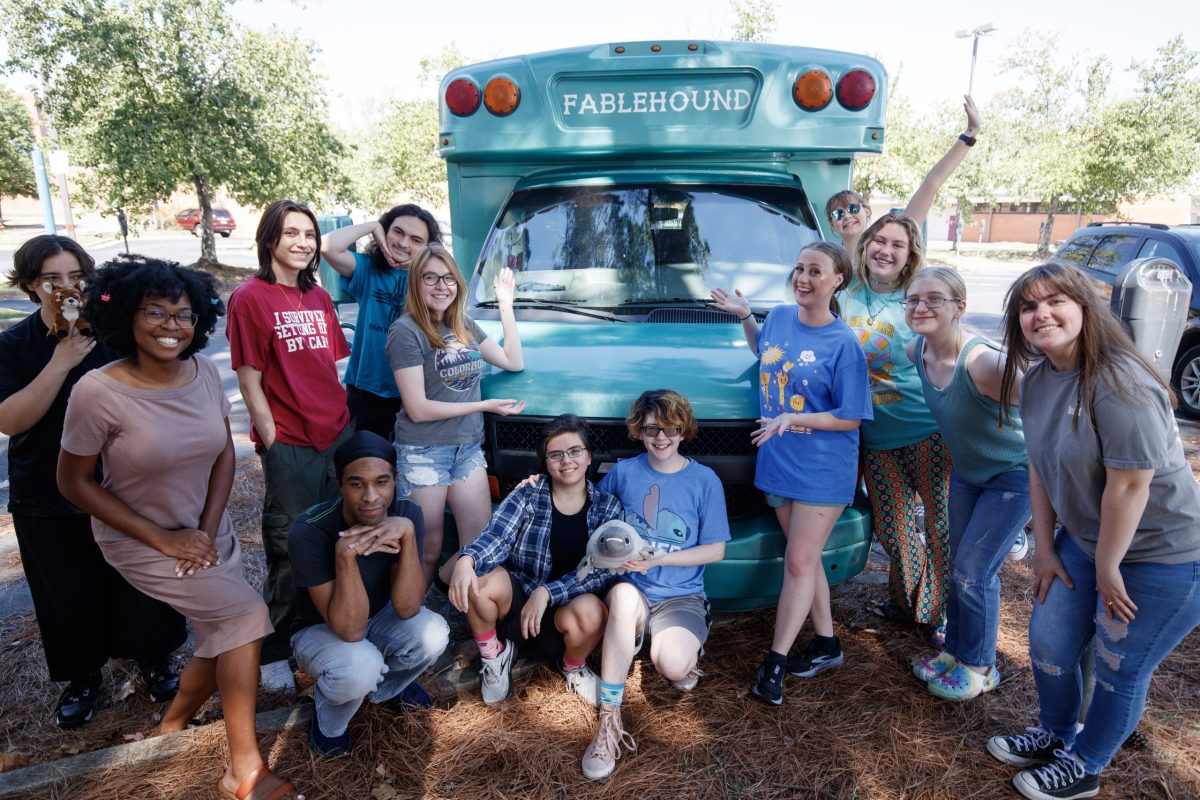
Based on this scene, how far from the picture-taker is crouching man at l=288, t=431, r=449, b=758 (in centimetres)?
280

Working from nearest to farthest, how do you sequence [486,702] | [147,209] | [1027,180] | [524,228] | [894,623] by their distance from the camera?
[486,702] → [894,623] → [524,228] → [147,209] → [1027,180]

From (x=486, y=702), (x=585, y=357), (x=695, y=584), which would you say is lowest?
(x=486, y=702)

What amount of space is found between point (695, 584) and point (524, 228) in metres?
2.23

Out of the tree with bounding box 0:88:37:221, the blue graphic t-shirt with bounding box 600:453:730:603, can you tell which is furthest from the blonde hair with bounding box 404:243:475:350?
the tree with bounding box 0:88:37:221

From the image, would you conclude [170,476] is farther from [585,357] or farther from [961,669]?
[961,669]

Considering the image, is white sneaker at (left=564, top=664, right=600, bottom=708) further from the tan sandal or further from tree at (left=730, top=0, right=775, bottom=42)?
tree at (left=730, top=0, right=775, bottom=42)

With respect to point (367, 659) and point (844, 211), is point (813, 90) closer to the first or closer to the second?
point (844, 211)

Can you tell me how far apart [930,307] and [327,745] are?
2.86 meters

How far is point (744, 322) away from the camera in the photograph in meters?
3.40

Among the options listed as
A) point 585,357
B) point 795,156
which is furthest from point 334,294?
point 795,156

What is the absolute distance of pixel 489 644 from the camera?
3.15 meters

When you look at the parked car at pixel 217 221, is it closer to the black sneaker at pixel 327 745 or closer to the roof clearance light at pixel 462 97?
the roof clearance light at pixel 462 97

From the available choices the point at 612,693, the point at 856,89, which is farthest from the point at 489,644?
the point at 856,89

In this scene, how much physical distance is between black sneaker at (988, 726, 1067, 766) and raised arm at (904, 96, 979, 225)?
240 cm
